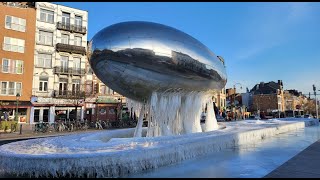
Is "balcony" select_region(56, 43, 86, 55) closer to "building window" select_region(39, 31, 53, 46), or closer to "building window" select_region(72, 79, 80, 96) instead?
"building window" select_region(39, 31, 53, 46)

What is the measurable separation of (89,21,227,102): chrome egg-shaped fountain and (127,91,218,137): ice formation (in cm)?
48

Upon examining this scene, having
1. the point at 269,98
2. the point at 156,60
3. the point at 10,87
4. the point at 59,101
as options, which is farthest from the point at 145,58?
the point at 269,98

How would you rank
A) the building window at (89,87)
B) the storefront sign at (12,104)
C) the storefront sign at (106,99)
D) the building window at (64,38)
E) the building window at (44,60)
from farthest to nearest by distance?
the storefront sign at (106,99), the building window at (89,87), the building window at (64,38), the building window at (44,60), the storefront sign at (12,104)

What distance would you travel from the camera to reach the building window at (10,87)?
130 ft

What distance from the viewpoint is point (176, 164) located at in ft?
30.3

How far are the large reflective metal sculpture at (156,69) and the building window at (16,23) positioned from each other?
112 ft

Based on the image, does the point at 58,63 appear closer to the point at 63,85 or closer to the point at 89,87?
the point at 63,85

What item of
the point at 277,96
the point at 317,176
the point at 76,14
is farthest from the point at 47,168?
the point at 277,96

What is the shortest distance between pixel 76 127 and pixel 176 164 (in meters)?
25.8

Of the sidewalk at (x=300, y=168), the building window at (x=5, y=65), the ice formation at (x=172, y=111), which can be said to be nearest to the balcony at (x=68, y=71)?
the building window at (x=5, y=65)

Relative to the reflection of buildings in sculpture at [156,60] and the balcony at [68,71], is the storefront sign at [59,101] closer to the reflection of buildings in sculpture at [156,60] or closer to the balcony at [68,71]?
the balcony at [68,71]

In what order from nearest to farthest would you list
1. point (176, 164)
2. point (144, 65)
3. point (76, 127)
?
point (176, 164) → point (144, 65) → point (76, 127)

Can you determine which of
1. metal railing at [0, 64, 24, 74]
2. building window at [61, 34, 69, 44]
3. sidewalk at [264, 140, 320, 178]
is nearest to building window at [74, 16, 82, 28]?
building window at [61, 34, 69, 44]

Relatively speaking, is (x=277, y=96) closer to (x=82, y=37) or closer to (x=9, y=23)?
(x=82, y=37)
